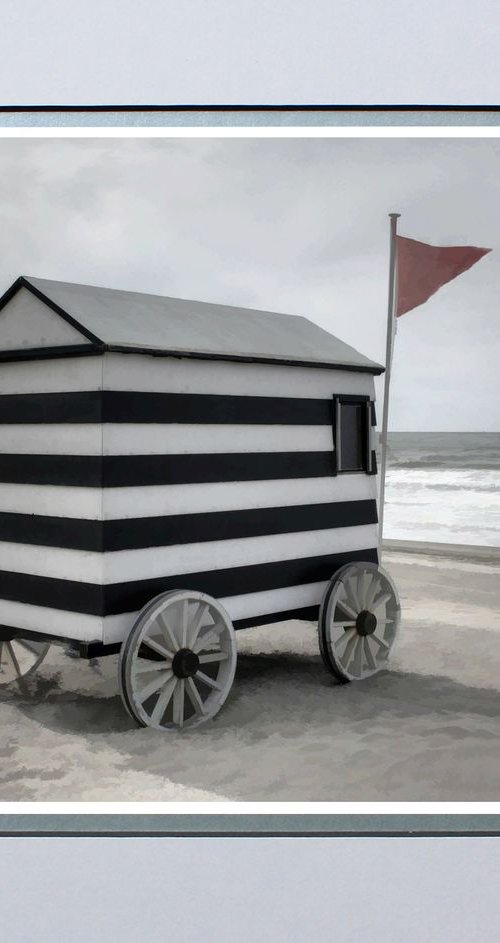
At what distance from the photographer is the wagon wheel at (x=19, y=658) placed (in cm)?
450

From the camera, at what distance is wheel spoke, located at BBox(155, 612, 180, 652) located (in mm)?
3777

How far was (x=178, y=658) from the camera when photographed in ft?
12.7

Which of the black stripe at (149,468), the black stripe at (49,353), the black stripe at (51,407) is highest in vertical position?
the black stripe at (49,353)

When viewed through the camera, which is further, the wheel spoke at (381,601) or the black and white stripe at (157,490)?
the wheel spoke at (381,601)

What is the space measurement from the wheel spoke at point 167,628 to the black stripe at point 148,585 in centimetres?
9

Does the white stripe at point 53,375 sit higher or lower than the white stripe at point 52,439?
higher

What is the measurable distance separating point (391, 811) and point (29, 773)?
137 centimetres

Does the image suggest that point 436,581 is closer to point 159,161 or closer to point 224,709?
point 224,709

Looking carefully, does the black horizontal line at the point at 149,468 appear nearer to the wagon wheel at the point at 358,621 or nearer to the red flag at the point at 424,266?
the wagon wheel at the point at 358,621

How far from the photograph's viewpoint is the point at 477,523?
5.53 m

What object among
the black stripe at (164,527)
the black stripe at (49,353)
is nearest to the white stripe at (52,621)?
the black stripe at (164,527)

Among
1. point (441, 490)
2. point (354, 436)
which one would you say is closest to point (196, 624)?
point (354, 436)

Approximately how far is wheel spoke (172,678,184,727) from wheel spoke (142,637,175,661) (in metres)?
0.12

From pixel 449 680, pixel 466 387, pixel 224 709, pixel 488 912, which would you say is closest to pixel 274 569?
pixel 224 709
